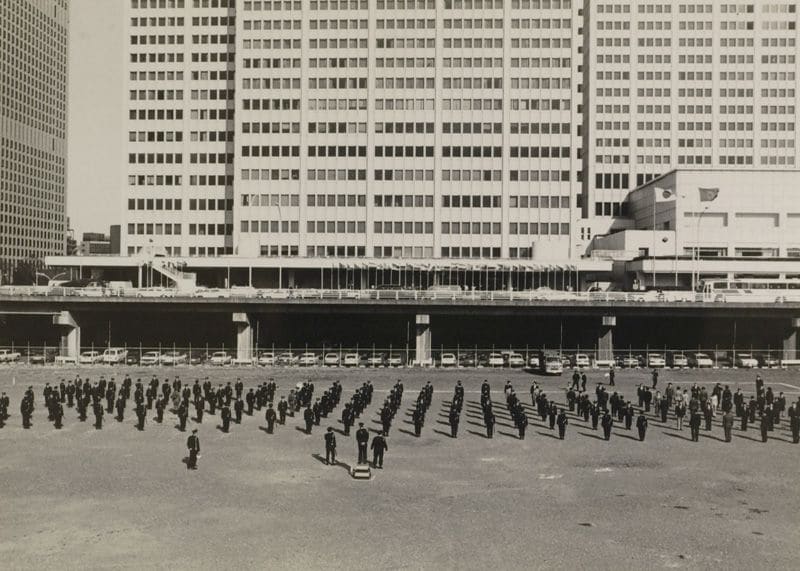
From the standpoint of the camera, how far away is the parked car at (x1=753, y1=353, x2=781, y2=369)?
2515 inches

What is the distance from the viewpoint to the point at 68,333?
69.1m

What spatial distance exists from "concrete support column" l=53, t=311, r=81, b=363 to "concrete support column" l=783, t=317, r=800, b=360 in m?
56.5

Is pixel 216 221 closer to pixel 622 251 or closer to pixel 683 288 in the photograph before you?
pixel 622 251

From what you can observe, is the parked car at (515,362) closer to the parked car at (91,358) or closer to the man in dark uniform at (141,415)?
the parked car at (91,358)

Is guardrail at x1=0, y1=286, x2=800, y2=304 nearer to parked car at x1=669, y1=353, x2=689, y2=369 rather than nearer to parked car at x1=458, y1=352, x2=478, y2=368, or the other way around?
parked car at x1=458, y1=352, x2=478, y2=368

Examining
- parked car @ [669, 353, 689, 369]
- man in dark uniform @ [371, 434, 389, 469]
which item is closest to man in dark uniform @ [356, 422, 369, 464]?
man in dark uniform @ [371, 434, 389, 469]

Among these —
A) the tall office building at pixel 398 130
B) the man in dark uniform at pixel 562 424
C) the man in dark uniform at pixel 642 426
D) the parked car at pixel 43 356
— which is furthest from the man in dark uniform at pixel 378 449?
the tall office building at pixel 398 130

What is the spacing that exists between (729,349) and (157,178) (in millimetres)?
75087

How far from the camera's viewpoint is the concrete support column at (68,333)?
68.2m

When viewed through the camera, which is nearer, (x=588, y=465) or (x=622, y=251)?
(x=588, y=465)

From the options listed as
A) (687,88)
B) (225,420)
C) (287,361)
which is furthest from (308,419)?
(687,88)

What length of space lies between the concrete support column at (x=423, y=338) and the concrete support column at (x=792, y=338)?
28.3 meters

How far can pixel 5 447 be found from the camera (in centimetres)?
3203

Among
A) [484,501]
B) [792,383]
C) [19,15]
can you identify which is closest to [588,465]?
[484,501]
